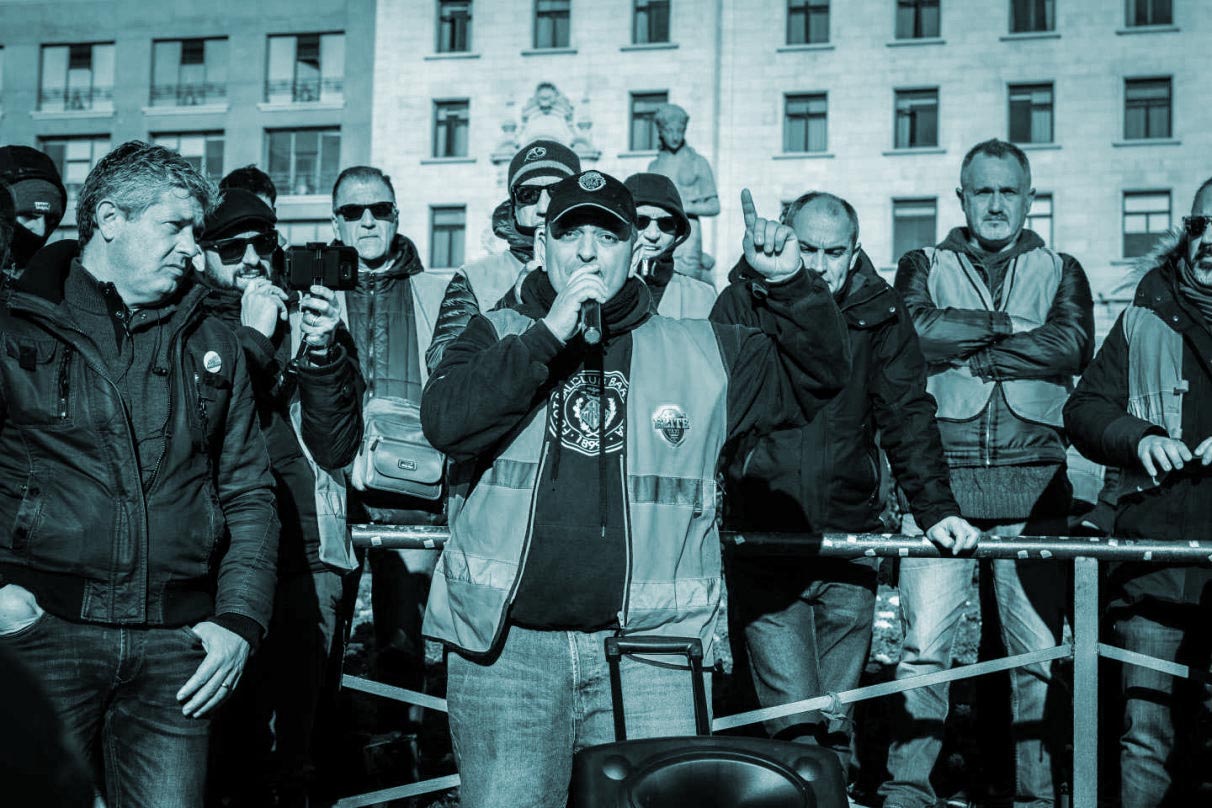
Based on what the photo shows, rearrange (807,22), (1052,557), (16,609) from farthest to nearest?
(807,22), (1052,557), (16,609)

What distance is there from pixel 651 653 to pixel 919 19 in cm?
3339

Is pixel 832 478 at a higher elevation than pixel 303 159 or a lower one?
lower

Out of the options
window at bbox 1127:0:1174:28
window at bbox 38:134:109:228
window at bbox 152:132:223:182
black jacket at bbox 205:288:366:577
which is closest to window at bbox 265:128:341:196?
window at bbox 152:132:223:182

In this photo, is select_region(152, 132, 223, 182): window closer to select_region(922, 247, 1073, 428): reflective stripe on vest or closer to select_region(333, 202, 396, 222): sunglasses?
select_region(333, 202, 396, 222): sunglasses

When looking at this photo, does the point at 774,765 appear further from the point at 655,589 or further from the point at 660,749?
the point at 655,589

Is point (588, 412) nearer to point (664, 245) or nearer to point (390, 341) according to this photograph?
point (664, 245)

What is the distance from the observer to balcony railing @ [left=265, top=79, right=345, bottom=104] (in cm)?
3875

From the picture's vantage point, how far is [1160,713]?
449cm

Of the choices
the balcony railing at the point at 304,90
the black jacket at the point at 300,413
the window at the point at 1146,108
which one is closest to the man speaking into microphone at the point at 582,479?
the black jacket at the point at 300,413

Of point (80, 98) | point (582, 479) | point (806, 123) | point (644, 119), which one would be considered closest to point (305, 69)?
point (80, 98)

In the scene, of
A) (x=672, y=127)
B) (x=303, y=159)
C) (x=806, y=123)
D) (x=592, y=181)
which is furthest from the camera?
(x=303, y=159)

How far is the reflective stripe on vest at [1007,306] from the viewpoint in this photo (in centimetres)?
538

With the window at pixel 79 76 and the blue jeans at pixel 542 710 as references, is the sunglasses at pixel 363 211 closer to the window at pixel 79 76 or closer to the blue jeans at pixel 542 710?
the blue jeans at pixel 542 710

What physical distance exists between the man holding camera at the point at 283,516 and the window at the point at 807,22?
31.3 m
